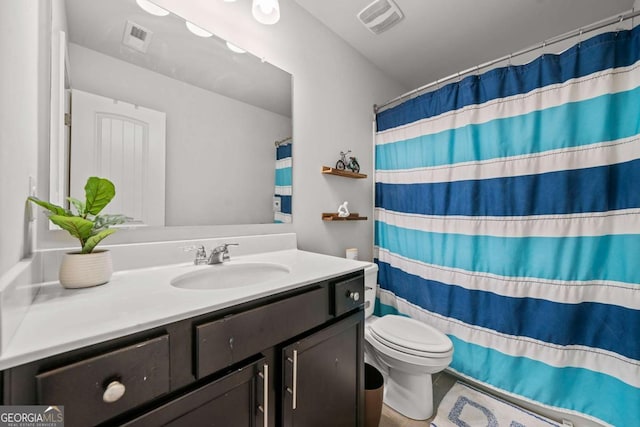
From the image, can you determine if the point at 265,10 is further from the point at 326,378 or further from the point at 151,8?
the point at 326,378

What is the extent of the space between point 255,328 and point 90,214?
0.64 meters

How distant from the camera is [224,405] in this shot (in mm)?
652

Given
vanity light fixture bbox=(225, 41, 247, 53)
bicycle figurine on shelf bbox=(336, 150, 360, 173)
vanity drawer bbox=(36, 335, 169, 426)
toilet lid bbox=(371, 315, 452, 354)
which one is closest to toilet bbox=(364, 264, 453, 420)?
toilet lid bbox=(371, 315, 452, 354)

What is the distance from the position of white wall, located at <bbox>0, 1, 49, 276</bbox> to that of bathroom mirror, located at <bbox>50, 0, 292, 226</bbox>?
0.10m

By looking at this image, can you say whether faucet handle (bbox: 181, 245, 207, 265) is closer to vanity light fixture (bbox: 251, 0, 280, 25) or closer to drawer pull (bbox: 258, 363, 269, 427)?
drawer pull (bbox: 258, 363, 269, 427)

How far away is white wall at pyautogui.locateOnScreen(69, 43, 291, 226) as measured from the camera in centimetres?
96

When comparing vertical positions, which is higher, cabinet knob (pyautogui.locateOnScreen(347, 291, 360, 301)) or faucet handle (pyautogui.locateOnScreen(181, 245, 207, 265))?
faucet handle (pyautogui.locateOnScreen(181, 245, 207, 265))

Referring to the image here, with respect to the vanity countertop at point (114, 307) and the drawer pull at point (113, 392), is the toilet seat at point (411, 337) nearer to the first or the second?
the vanity countertop at point (114, 307)

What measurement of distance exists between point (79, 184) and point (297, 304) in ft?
2.92

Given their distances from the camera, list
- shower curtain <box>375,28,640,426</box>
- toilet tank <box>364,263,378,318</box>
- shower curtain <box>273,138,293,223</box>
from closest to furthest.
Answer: shower curtain <box>375,28,640,426</box> → shower curtain <box>273,138,293,223</box> → toilet tank <box>364,263,378,318</box>

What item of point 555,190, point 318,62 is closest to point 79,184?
point 318,62

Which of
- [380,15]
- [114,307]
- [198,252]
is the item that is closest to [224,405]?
[114,307]

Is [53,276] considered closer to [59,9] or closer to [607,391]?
[59,9]

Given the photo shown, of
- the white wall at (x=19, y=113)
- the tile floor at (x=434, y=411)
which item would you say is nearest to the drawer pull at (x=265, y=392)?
the white wall at (x=19, y=113)
